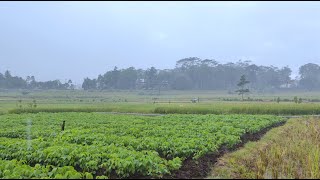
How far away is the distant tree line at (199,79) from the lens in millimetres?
149500

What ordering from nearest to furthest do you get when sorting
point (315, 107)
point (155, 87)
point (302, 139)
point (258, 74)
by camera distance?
point (302, 139)
point (315, 107)
point (155, 87)
point (258, 74)

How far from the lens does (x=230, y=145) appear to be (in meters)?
18.1

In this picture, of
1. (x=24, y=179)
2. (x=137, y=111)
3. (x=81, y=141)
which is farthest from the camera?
(x=137, y=111)

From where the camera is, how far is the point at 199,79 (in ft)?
523

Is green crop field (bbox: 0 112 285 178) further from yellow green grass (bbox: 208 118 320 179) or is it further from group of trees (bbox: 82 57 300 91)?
group of trees (bbox: 82 57 300 91)

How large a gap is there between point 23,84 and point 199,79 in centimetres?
7281

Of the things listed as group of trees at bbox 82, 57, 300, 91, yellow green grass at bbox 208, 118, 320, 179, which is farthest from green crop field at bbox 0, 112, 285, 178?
group of trees at bbox 82, 57, 300, 91

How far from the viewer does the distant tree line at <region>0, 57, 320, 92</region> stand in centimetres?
14950

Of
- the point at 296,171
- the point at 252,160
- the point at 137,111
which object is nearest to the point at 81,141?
the point at 252,160

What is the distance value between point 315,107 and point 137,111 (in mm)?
22048

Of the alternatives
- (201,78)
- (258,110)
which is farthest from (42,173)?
(201,78)

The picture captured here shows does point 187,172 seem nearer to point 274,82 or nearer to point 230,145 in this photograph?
point 230,145

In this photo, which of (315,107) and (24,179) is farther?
(315,107)

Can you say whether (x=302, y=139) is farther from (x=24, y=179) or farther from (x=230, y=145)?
(x=24, y=179)
